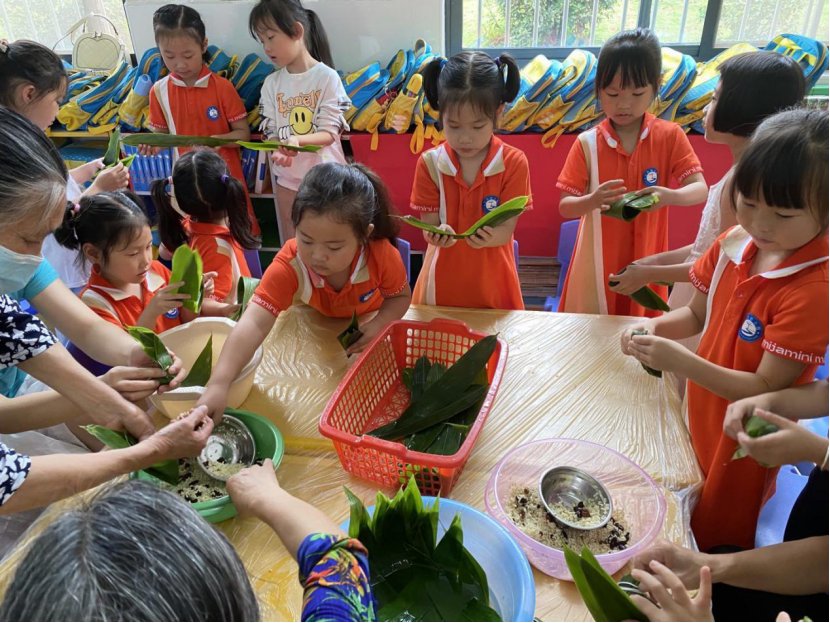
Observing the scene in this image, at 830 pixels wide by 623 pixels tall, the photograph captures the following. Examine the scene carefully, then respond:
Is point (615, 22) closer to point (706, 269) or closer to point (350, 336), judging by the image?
point (706, 269)

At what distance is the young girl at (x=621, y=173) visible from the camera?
1761 millimetres

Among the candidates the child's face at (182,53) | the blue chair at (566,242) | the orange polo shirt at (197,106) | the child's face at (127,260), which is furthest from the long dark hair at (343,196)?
the child's face at (182,53)

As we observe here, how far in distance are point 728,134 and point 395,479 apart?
1348 millimetres

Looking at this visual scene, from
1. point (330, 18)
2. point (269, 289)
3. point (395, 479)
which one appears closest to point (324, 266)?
point (269, 289)

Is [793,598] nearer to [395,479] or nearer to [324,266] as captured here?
[395,479]

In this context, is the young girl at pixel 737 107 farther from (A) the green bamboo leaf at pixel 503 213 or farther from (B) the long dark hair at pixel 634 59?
(A) the green bamboo leaf at pixel 503 213

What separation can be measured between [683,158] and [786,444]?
1.32 metres

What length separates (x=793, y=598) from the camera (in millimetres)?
995

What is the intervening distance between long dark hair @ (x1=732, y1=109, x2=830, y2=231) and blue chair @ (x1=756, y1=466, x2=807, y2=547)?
689 millimetres

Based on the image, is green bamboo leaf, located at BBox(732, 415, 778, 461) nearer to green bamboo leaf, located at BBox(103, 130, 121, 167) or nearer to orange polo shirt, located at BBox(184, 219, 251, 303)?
orange polo shirt, located at BBox(184, 219, 251, 303)

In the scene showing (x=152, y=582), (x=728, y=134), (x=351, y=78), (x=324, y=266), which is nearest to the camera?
(x=152, y=582)

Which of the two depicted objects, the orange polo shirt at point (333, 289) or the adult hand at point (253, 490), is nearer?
the adult hand at point (253, 490)

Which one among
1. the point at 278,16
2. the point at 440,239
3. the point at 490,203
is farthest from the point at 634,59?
the point at 278,16

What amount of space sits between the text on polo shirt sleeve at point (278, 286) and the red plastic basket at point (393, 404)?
32 centimetres
